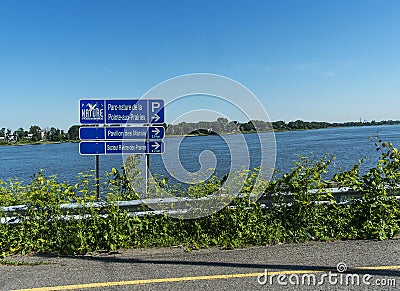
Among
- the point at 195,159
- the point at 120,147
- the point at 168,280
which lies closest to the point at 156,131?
the point at 120,147

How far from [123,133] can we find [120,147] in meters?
0.30

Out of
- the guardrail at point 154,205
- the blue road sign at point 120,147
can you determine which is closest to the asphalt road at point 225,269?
the guardrail at point 154,205

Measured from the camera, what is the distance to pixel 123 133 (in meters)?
7.68

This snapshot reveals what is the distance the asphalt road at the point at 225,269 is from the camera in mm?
4383

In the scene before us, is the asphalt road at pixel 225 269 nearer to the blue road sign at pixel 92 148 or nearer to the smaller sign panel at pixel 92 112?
the blue road sign at pixel 92 148

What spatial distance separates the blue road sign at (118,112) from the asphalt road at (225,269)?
2.86 meters

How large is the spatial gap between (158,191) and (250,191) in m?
1.60

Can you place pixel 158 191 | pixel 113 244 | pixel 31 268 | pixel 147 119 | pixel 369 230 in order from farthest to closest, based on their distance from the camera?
1. pixel 147 119
2. pixel 158 191
3. pixel 369 230
4. pixel 113 244
5. pixel 31 268

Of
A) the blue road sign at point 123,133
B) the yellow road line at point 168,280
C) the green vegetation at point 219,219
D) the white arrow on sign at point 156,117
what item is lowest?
the yellow road line at point 168,280

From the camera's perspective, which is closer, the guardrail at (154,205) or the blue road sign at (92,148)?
the guardrail at (154,205)

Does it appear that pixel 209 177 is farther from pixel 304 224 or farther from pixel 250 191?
pixel 304 224

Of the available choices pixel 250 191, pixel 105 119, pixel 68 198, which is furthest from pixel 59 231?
pixel 250 191

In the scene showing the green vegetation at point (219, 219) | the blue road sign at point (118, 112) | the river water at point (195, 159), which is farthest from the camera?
the river water at point (195, 159)

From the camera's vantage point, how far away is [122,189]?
6.70m
